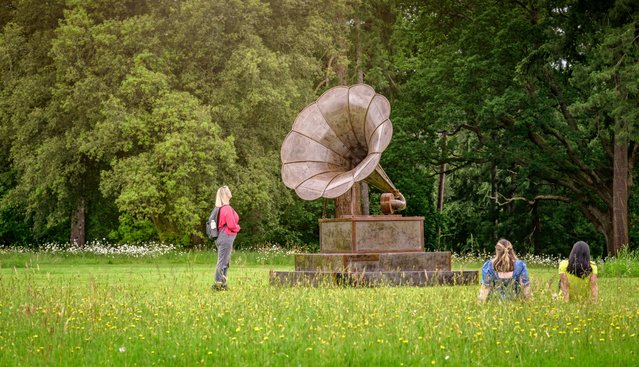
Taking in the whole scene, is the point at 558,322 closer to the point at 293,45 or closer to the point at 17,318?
the point at 17,318

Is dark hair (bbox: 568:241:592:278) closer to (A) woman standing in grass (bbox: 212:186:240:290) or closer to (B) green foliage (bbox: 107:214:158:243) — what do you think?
(A) woman standing in grass (bbox: 212:186:240:290)

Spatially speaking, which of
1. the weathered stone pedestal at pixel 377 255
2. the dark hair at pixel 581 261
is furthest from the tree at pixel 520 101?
the dark hair at pixel 581 261

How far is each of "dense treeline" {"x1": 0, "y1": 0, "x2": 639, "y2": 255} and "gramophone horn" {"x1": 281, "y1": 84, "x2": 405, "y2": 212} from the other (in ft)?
29.3

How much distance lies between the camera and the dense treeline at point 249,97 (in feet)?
85.9

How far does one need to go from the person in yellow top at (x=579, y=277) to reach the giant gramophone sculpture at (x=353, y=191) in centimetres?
384

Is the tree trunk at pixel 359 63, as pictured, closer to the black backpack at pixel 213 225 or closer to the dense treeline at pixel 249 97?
the dense treeline at pixel 249 97

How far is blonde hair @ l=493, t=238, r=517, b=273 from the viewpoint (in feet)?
33.6

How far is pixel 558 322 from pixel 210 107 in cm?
1950

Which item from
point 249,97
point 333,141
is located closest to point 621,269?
point 333,141

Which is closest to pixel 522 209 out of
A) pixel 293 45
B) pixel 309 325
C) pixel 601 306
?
pixel 293 45

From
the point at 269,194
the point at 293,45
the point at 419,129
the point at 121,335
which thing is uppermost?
the point at 293,45

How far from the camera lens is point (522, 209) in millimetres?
35344

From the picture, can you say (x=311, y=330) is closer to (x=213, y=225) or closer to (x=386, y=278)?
(x=213, y=225)

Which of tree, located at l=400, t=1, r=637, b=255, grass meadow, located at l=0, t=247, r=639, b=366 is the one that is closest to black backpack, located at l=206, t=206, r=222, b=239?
grass meadow, located at l=0, t=247, r=639, b=366
